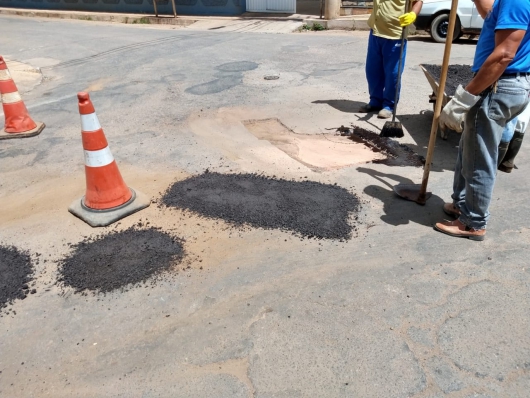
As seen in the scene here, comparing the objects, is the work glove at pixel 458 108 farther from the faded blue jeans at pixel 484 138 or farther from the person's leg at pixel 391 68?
the person's leg at pixel 391 68

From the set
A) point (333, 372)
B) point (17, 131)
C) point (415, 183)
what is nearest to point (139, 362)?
point (333, 372)

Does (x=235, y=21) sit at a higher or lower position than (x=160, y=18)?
lower

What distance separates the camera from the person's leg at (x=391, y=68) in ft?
18.9

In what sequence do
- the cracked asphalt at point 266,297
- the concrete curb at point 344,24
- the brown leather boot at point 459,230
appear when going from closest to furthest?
the cracked asphalt at point 266,297
the brown leather boot at point 459,230
the concrete curb at point 344,24

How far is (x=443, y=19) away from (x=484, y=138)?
9328mm

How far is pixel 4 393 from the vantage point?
7.47 ft

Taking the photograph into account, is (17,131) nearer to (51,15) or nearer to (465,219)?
(465,219)

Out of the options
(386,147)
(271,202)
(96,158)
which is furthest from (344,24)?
(96,158)

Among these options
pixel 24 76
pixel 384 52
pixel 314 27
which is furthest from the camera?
pixel 314 27

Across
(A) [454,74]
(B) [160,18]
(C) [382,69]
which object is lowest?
(A) [454,74]

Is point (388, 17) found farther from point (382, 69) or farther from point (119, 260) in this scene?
point (119, 260)

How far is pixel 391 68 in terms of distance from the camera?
19.3 feet

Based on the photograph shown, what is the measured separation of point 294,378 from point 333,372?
220mm

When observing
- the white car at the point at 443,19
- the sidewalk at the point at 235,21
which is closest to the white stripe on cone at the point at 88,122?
the white car at the point at 443,19
